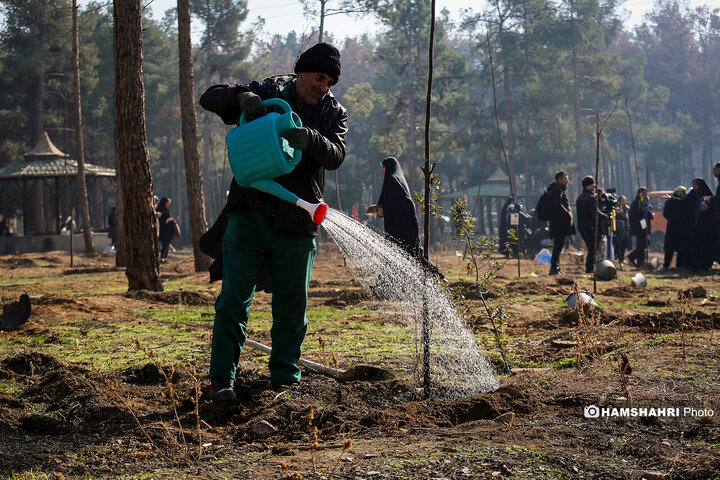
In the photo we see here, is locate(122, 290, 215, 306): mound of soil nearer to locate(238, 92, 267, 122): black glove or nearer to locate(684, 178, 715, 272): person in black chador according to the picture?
locate(238, 92, 267, 122): black glove

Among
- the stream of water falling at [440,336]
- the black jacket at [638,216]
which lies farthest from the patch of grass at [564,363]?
the black jacket at [638,216]

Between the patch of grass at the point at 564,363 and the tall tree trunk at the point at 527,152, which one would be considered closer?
the patch of grass at the point at 564,363

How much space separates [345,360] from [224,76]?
39490 mm

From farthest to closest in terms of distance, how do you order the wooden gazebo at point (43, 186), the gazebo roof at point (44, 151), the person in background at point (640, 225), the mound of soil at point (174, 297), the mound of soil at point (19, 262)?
1. the gazebo roof at point (44, 151)
2. the wooden gazebo at point (43, 186)
3. the mound of soil at point (19, 262)
4. the person in background at point (640, 225)
5. the mound of soil at point (174, 297)

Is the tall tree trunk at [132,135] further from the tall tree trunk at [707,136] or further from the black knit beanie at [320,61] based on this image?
the tall tree trunk at [707,136]

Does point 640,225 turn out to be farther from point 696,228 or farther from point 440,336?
point 440,336

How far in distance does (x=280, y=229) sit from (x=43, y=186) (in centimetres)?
3270

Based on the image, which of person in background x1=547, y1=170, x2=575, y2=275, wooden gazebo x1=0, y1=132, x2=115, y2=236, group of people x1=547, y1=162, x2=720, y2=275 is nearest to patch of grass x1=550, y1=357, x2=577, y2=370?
group of people x1=547, y1=162, x2=720, y2=275

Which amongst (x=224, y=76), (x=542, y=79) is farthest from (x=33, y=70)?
(x=542, y=79)

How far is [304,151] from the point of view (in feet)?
13.3

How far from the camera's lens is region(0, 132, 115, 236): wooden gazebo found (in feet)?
90.3

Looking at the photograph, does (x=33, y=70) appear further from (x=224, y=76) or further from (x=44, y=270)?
(x=44, y=270)

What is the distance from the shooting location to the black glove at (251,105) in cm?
390

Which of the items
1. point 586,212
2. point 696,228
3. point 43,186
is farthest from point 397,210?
point 43,186
